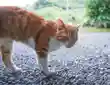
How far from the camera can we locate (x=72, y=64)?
1110 millimetres

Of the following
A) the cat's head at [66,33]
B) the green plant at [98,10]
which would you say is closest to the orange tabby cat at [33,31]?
the cat's head at [66,33]

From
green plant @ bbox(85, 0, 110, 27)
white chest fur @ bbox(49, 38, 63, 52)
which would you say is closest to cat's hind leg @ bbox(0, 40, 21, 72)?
white chest fur @ bbox(49, 38, 63, 52)

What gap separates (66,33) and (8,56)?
22cm

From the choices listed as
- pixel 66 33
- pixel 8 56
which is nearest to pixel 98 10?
pixel 66 33

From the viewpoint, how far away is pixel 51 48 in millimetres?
1046

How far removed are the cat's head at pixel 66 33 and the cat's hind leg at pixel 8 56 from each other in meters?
0.16

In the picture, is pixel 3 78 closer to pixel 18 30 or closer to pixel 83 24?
pixel 18 30

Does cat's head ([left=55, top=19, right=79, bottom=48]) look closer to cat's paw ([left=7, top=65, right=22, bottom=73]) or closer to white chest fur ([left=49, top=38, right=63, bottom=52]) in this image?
white chest fur ([left=49, top=38, right=63, bottom=52])

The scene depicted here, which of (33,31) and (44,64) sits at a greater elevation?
(33,31)

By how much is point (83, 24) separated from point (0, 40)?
0.30 m

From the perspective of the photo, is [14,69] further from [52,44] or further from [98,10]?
[98,10]

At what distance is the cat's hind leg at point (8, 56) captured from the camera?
1.06 meters

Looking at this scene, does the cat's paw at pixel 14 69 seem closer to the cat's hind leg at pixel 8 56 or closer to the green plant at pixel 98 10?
the cat's hind leg at pixel 8 56

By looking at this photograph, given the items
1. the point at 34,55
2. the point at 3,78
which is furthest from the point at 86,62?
the point at 3,78
